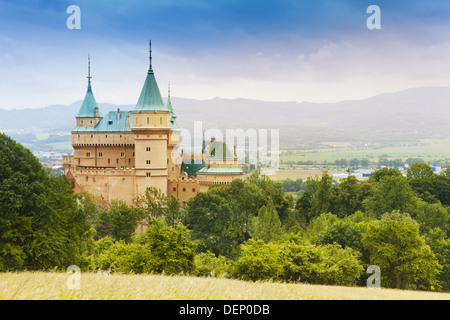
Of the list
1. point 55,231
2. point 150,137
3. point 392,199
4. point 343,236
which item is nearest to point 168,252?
point 55,231

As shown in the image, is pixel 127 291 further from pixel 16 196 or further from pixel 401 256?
pixel 401 256

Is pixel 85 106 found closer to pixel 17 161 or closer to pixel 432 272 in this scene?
pixel 17 161

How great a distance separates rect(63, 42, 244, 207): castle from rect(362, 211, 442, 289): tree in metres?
29.9

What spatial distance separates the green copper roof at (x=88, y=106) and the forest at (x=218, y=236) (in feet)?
44.3

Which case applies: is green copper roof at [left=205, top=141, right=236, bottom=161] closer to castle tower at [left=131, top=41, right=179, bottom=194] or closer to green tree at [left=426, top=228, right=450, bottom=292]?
castle tower at [left=131, top=41, right=179, bottom=194]

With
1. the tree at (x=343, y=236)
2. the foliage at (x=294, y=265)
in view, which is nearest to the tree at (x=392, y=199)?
the tree at (x=343, y=236)

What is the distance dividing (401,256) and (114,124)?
150 feet

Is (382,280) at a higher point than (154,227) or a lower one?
lower

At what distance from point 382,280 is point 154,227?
54.0ft

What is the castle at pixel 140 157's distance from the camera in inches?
2608

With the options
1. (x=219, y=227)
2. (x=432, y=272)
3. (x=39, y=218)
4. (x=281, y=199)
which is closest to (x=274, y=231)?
(x=219, y=227)

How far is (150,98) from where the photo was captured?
66.2m

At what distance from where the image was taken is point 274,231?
5366 centimetres
